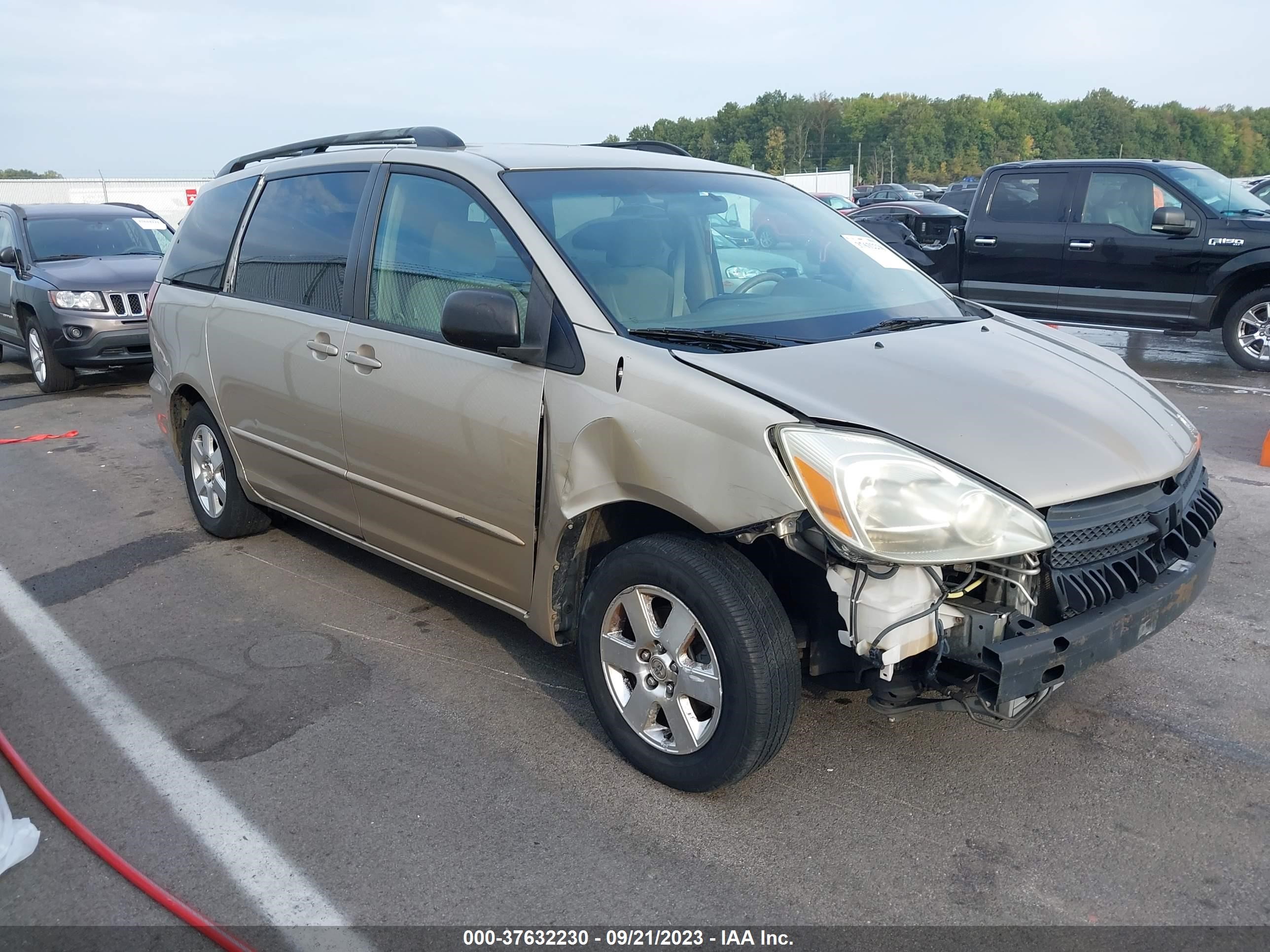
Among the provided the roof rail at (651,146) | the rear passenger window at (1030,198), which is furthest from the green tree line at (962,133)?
the roof rail at (651,146)

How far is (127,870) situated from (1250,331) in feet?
33.4

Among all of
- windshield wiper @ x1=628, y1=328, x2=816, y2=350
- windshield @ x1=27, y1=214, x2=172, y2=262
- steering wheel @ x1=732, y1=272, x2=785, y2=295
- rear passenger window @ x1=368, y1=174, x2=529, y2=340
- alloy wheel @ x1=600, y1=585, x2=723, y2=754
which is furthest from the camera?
windshield @ x1=27, y1=214, x2=172, y2=262

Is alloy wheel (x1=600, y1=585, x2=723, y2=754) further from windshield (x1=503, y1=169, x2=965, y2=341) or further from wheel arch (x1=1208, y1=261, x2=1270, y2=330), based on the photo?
wheel arch (x1=1208, y1=261, x2=1270, y2=330)

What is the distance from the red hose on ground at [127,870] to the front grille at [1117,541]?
2.25 metres

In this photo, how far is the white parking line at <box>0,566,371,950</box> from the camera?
2.69 metres

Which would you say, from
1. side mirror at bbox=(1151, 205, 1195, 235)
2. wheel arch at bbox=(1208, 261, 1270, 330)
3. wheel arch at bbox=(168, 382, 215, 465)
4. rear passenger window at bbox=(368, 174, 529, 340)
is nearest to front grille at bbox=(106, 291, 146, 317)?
wheel arch at bbox=(168, 382, 215, 465)

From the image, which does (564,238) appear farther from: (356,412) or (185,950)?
(185,950)

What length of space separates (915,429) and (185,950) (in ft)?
7.33

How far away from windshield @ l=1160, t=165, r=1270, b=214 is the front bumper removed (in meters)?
8.32

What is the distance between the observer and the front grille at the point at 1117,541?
9.01 ft

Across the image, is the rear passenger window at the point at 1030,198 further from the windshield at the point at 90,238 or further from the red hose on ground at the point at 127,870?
the red hose on ground at the point at 127,870

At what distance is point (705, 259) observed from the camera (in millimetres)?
3777

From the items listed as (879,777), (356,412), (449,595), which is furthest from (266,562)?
(879,777)

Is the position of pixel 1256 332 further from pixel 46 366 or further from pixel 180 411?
pixel 46 366
